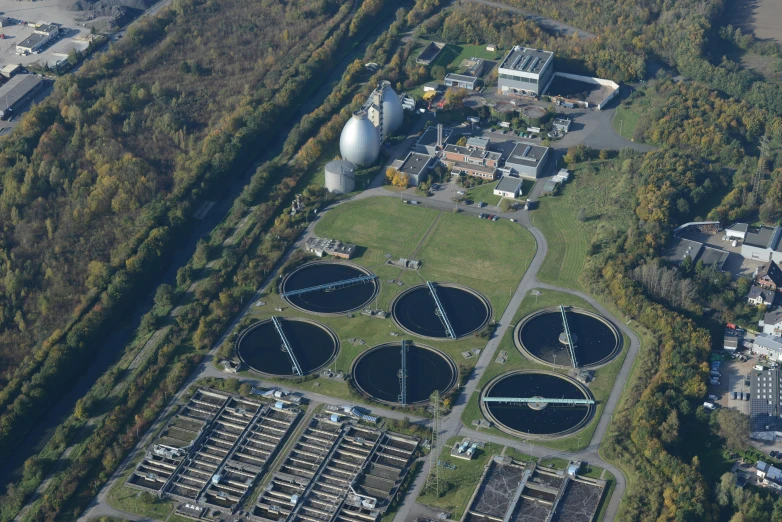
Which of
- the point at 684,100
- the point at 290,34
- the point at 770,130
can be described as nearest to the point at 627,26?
the point at 684,100

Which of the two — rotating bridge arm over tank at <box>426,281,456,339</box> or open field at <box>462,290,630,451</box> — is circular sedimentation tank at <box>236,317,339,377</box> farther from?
open field at <box>462,290,630,451</box>

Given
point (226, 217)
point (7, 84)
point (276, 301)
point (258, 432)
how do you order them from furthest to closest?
point (7, 84), point (226, 217), point (276, 301), point (258, 432)

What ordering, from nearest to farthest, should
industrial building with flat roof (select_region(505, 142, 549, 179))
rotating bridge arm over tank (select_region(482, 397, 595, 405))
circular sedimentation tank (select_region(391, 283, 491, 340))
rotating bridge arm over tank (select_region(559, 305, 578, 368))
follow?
rotating bridge arm over tank (select_region(482, 397, 595, 405)) < rotating bridge arm over tank (select_region(559, 305, 578, 368)) < circular sedimentation tank (select_region(391, 283, 491, 340)) < industrial building with flat roof (select_region(505, 142, 549, 179))

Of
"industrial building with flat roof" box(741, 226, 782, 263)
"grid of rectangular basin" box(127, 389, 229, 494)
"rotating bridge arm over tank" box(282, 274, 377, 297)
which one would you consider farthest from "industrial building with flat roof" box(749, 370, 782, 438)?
"grid of rectangular basin" box(127, 389, 229, 494)

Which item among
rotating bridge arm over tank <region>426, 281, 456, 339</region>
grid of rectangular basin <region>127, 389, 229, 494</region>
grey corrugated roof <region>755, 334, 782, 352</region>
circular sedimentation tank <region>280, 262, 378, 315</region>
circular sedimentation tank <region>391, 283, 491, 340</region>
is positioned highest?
grey corrugated roof <region>755, 334, 782, 352</region>

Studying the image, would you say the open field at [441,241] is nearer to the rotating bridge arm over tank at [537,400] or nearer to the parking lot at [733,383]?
the rotating bridge arm over tank at [537,400]

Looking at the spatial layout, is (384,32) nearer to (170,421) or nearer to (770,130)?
(770,130)
